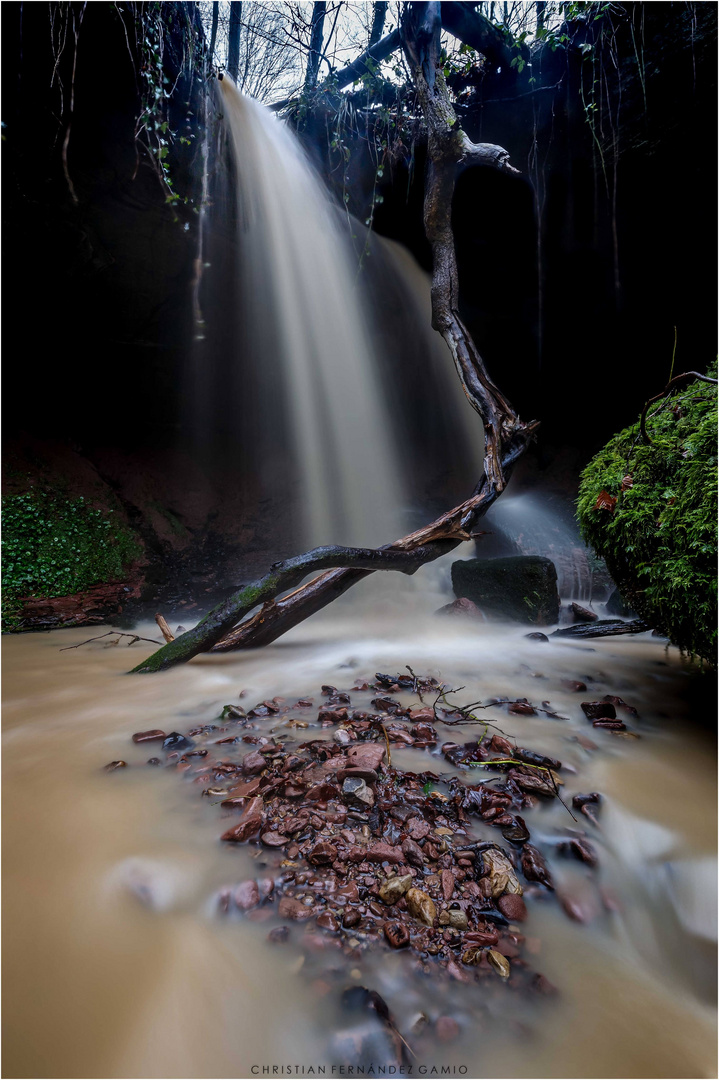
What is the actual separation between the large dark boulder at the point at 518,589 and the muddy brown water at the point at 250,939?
2.86m

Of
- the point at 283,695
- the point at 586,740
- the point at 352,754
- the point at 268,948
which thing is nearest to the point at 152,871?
the point at 268,948

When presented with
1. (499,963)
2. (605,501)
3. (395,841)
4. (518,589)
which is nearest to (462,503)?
(518,589)

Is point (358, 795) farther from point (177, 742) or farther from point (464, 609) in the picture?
point (464, 609)

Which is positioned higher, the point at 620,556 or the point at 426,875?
the point at 620,556

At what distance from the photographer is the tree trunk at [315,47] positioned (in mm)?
5285

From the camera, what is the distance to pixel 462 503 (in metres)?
4.42

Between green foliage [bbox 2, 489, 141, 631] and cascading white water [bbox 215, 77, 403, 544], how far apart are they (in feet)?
11.6

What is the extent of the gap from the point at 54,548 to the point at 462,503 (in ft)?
17.8

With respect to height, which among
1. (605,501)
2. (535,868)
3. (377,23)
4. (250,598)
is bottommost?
(535,868)

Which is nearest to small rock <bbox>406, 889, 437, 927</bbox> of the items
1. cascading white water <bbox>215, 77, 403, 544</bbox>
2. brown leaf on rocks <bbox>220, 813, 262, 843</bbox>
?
brown leaf on rocks <bbox>220, 813, 262, 843</bbox>

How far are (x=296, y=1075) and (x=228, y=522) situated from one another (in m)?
8.23

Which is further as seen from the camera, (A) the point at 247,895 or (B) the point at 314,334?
(B) the point at 314,334

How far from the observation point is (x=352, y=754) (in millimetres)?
1893

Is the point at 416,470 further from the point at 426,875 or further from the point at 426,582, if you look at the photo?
the point at 426,875
